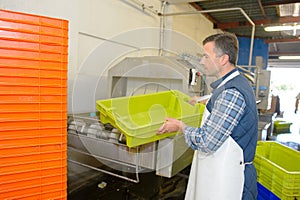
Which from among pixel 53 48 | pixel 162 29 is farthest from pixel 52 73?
Answer: pixel 162 29

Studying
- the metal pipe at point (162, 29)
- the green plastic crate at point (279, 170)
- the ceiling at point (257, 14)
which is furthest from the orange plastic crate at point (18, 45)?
the ceiling at point (257, 14)

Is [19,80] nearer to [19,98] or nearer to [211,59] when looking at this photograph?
[19,98]

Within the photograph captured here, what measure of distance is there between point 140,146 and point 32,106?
0.59 meters

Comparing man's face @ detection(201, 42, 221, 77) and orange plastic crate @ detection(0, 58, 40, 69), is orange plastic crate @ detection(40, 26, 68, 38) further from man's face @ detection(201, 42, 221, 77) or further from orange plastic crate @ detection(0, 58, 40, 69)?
man's face @ detection(201, 42, 221, 77)

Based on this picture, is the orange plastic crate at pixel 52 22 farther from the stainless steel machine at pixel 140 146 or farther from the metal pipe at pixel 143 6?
the metal pipe at pixel 143 6

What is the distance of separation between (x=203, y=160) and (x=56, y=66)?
34.3 inches

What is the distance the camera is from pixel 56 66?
2.89ft

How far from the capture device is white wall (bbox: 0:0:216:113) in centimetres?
180

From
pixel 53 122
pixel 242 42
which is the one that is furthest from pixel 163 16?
pixel 242 42

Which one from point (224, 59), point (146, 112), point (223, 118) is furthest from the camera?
point (146, 112)

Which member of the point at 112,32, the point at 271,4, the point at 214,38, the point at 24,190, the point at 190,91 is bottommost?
the point at 24,190

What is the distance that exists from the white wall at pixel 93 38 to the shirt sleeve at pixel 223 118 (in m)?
0.68

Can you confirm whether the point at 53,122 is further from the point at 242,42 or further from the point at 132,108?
the point at 242,42

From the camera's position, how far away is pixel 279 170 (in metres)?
1.41
